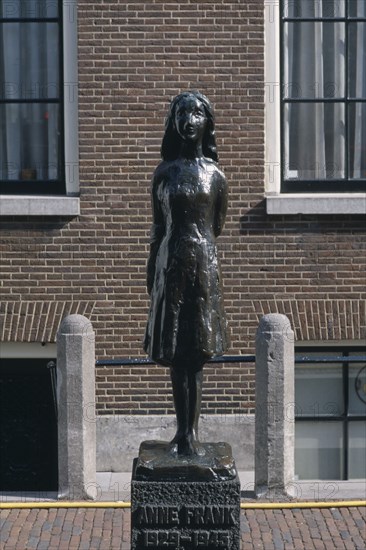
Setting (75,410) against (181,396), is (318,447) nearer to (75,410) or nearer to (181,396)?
(75,410)

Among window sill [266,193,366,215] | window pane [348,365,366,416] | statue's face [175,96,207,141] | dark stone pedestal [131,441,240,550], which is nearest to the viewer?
statue's face [175,96,207,141]

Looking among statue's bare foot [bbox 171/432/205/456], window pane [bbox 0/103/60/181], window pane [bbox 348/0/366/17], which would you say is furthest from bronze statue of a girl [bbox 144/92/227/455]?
window pane [bbox 348/0/366/17]

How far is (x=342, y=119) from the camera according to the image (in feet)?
43.1

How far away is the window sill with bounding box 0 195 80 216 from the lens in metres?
12.7

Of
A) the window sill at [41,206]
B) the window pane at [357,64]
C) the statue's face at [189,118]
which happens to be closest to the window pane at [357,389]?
the window pane at [357,64]

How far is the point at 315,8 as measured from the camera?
13.0 metres

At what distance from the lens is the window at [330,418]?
12969mm

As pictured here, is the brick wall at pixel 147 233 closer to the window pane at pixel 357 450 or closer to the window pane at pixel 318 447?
the window pane at pixel 318 447

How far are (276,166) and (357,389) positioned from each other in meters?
2.43

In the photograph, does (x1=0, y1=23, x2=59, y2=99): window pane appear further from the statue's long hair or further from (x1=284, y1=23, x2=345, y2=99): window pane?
the statue's long hair

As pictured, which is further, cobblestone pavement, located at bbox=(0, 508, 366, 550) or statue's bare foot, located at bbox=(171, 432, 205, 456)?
cobblestone pavement, located at bbox=(0, 508, 366, 550)

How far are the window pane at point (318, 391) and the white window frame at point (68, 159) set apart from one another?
113 inches

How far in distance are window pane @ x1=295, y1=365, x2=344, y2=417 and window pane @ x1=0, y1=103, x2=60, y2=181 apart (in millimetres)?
3306

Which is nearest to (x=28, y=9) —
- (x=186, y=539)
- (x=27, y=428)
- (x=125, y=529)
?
(x=27, y=428)
